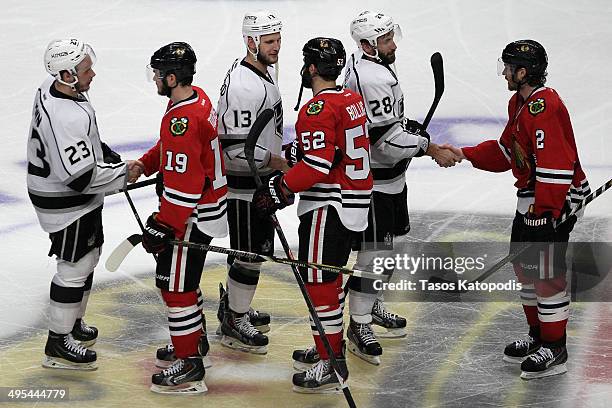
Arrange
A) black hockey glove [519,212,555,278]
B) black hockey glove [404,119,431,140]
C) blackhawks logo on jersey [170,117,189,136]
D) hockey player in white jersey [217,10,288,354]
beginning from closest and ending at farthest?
blackhawks logo on jersey [170,117,189,136], black hockey glove [519,212,555,278], hockey player in white jersey [217,10,288,354], black hockey glove [404,119,431,140]

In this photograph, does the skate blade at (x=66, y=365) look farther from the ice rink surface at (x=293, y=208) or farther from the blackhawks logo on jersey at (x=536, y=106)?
the blackhawks logo on jersey at (x=536, y=106)

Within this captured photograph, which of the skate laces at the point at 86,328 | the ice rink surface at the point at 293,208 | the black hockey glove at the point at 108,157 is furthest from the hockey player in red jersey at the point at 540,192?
the skate laces at the point at 86,328

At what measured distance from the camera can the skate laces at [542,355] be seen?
4555 mm

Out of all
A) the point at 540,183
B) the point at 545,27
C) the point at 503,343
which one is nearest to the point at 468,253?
the point at 503,343

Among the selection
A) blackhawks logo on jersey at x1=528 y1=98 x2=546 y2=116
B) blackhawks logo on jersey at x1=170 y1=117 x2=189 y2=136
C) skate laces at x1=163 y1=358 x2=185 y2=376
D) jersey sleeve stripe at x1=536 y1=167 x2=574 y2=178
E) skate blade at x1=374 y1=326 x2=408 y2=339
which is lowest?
skate blade at x1=374 y1=326 x2=408 y2=339

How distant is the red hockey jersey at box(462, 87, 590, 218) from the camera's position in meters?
4.40

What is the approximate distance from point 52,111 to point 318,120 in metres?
1.04

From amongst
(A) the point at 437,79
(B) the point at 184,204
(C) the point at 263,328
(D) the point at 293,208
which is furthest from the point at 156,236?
(D) the point at 293,208

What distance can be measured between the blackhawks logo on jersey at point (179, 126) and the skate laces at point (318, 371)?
1.04 metres

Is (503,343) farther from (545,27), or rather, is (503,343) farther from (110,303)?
(545,27)

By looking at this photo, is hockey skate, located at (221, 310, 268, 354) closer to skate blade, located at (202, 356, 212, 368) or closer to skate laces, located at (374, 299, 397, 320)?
skate blade, located at (202, 356, 212, 368)

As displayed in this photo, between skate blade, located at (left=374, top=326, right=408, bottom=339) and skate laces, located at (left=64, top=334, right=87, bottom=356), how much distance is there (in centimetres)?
128

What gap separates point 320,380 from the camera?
442cm

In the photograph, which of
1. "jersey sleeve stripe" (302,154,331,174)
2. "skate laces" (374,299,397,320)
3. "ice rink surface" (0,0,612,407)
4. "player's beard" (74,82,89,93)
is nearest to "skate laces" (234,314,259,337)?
"ice rink surface" (0,0,612,407)
